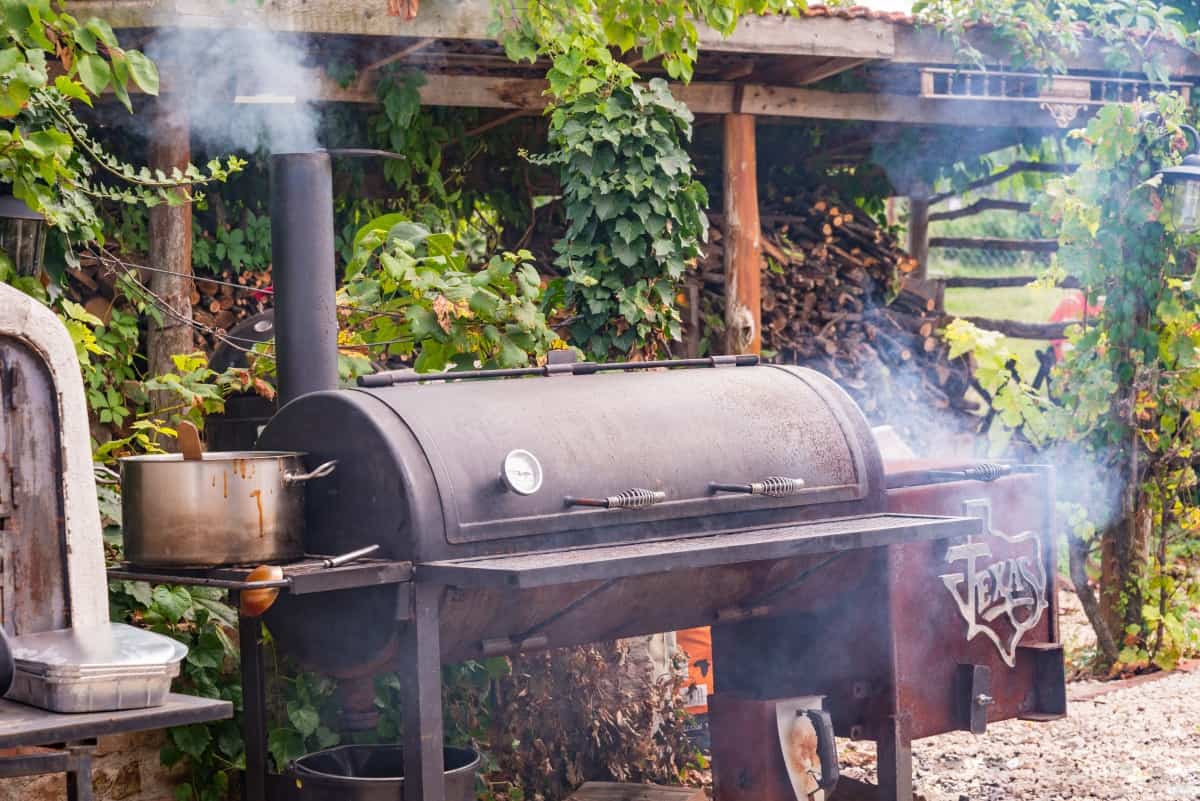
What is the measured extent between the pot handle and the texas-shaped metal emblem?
7.05 feet

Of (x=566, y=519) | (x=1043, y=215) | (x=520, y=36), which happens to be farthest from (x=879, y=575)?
(x=1043, y=215)

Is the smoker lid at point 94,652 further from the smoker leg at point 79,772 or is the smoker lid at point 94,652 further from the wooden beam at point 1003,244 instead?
the wooden beam at point 1003,244

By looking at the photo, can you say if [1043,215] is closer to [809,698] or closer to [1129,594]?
[1129,594]

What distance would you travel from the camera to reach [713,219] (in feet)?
32.2

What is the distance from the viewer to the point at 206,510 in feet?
12.0

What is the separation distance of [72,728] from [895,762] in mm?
2749

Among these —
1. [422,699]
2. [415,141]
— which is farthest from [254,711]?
[415,141]

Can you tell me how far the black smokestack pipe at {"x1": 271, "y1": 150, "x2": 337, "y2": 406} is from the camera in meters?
4.39

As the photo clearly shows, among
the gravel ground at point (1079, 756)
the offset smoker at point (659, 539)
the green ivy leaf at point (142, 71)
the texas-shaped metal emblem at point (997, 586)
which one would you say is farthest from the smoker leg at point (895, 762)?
the green ivy leaf at point (142, 71)

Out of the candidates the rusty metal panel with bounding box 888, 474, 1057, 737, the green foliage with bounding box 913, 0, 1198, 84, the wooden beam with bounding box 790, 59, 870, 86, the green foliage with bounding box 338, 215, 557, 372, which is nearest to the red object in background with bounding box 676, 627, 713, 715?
the rusty metal panel with bounding box 888, 474, 1057, 737

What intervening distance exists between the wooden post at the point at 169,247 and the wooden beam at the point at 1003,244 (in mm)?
6930

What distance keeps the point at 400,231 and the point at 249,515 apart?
83.8 inches

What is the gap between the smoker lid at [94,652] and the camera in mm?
2963

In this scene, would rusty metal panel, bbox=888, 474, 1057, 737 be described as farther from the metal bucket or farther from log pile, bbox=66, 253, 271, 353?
log pile, bbox=66, 253, 271, 353
